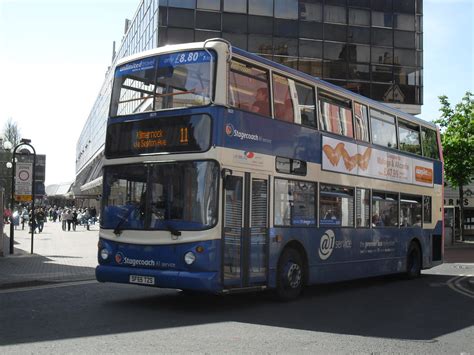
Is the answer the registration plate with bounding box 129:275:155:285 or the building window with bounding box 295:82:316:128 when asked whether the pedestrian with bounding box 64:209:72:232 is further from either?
the registration plate with bounding box 129:275:155:285

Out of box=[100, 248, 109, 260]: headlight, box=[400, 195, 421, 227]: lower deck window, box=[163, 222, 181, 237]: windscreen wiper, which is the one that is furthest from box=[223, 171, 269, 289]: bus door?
box=[400, 195, 421, 227]: lower deck window

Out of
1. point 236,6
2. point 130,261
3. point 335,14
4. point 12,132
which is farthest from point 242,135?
point 12,132

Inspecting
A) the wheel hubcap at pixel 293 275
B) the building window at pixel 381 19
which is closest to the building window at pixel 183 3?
the building window at pixel 381 19

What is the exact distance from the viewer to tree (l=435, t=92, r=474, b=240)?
36594 millimetres

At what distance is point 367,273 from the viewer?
13.9 meters

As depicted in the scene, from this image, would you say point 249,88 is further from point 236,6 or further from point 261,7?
point 261,7

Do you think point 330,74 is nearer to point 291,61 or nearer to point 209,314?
point 291,61

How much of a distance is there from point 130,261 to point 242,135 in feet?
9.20

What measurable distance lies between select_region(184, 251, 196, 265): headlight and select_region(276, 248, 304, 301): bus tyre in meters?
2.11

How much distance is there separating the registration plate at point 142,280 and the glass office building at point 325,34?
92.1ft

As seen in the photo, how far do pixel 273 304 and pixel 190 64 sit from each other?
4438mm

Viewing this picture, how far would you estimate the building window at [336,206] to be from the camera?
12191mm

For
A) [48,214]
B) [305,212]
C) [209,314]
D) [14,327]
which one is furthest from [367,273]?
[48,214]

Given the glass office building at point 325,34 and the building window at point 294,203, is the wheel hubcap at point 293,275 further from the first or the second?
the glass office building at point 325,34
